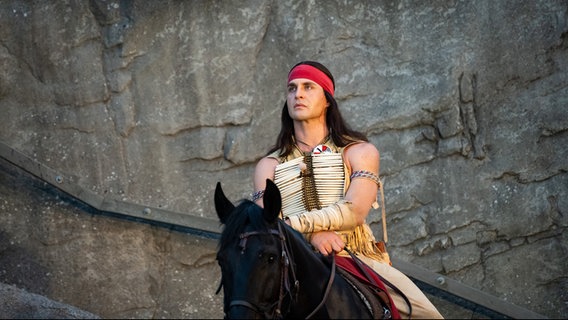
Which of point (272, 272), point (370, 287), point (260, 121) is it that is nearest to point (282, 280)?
point (272, 272)

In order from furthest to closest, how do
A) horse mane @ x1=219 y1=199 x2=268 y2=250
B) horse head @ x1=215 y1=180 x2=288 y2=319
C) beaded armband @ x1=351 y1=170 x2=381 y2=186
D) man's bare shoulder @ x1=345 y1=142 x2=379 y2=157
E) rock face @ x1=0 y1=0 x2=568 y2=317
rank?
1. rock face @ x1=0 y1=0 x2=568 y2=317
2. man's bare shoulder @ x1=345 y1=142 x2=379 y2=157
3. beaded armband @ x1=351 y1=170 x2=381 y2=186
4. horse mane @ x1=219 y1=199 x2=268 y2=250
5. horse head @ x1=215 y1=180 x2=288 y2=319

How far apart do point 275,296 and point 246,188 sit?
12.7ft

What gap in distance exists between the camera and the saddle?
15.6 feet

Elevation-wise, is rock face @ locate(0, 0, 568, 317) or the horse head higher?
rock face @ locate(0, 0, 568, 317)

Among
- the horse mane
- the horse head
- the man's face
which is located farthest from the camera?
the man's face

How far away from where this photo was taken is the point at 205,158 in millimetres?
8000

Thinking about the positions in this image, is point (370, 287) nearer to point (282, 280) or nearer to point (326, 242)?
point (326, 242)

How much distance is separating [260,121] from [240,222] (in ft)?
12.5

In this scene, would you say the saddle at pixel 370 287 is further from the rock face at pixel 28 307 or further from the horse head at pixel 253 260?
the rock face at pixel 28 307

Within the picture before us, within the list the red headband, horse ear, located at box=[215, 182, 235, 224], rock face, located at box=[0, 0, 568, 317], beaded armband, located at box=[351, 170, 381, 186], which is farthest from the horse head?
rock face, located at box=[0, 0, 568, 317]

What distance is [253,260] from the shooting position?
413 centimetres

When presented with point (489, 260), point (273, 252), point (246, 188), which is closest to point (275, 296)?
point (273, 252)

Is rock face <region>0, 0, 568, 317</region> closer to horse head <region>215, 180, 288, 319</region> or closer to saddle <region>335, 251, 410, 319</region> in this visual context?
saddle <region>335, 251, 410, 319</region>

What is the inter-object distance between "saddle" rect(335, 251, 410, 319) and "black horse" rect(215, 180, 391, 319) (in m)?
0.04
